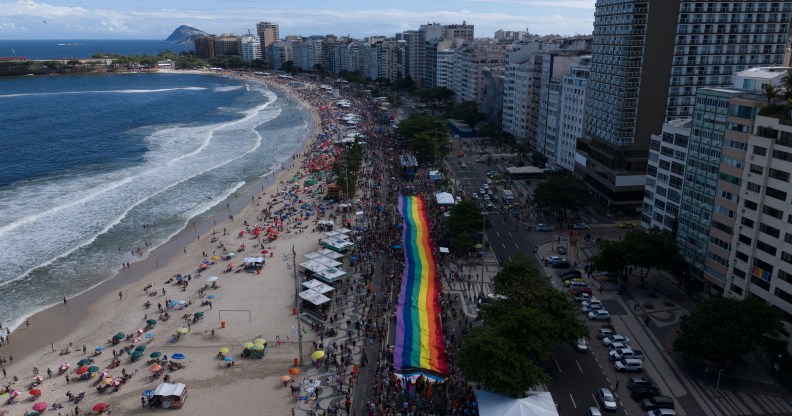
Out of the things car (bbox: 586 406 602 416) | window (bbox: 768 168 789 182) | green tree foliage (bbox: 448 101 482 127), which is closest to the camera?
car (bbox: 586 406 602 416)

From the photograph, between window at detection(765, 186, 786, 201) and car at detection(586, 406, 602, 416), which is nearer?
car at detection(586, 406, 602, 416)

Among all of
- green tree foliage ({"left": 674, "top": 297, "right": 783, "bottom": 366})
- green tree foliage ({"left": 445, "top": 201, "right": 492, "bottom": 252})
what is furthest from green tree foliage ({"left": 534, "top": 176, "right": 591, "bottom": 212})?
green tree foliage ({"left": 674, "top": 297, "right": 783, "bottom": 366})

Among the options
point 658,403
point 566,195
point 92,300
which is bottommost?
point 92,300

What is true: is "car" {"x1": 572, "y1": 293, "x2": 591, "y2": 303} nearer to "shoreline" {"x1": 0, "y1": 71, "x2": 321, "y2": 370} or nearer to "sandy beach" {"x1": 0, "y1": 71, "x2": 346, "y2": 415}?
"sandy beach" {"x1": 0, "y1": 71, "x2": 346, "y2": 415}

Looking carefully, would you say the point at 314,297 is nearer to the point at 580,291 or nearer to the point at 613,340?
the point at 580,291

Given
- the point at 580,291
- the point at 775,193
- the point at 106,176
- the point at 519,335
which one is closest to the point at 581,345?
the point at 519,335

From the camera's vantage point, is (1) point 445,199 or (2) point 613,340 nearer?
(2) point 613,340

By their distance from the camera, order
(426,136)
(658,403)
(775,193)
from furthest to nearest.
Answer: (426,136) → (775,193) → (658,403)
